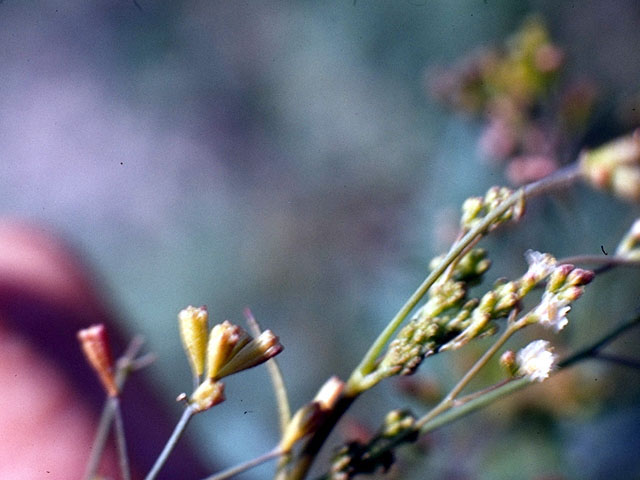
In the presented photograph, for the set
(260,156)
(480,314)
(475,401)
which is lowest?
(475,401)

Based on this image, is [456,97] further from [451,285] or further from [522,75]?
[451,285]

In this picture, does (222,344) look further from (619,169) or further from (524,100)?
(524,100)

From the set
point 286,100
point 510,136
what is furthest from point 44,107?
point 510,136

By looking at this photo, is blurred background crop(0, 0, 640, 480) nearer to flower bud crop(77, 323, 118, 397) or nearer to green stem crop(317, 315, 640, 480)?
green stem crop(317, 315, 640, 480)

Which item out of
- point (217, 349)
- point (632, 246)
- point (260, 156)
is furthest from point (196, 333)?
point (260, 156)

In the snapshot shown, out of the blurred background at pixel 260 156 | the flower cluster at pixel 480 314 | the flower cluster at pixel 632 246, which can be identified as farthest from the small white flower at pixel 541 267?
the blurred background at pixel 260 156

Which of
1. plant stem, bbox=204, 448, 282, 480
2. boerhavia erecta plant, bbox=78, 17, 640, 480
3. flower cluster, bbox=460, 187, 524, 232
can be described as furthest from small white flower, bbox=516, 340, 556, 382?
plant stem, bbox=204, 448, 282, 480
